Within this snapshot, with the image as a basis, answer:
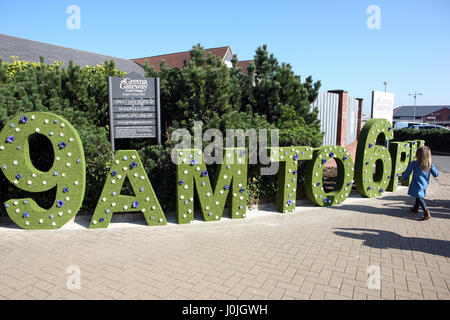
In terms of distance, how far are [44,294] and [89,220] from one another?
8.62 ft

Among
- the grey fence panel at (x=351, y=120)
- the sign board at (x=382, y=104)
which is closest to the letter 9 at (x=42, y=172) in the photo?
the sign board at (x=382, y=104)

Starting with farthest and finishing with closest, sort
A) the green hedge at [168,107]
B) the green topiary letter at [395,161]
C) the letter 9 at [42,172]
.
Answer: the green topiary letter at [395,161] < the green hedge at [168,107] < the letter 9 at [42,172]

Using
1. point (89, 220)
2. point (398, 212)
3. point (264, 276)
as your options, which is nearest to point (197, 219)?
point (89, 220)

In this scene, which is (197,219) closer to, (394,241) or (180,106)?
(180,106)

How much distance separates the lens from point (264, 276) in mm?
4047

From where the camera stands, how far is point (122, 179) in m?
5.73

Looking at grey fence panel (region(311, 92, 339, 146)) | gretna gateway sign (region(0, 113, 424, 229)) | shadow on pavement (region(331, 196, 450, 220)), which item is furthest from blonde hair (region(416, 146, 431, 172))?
grey fence panel (region(311, 92, 339, 146))

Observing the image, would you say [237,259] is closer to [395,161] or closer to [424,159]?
[424,159]

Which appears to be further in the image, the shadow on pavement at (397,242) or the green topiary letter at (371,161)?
the green topiary letter at (371,161)

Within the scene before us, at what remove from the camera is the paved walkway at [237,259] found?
12.1 feet

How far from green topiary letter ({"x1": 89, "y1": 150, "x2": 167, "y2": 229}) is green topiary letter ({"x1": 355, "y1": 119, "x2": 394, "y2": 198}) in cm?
498

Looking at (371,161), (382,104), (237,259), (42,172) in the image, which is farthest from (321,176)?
(42,172)

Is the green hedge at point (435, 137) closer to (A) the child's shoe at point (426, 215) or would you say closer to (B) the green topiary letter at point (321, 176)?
(B) the green topiary letter at point (321, 176)

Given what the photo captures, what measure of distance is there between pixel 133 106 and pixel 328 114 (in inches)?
351
